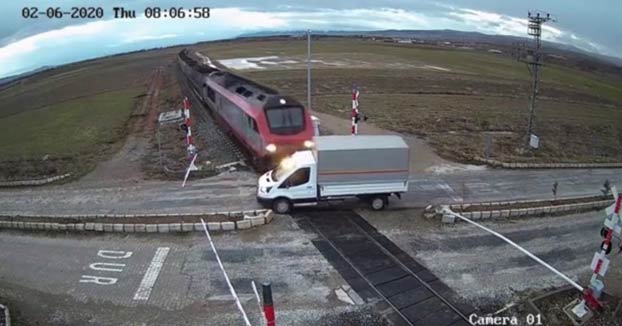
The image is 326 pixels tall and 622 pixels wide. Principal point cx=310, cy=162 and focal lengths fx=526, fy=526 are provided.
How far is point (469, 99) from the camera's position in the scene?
49.8 metres

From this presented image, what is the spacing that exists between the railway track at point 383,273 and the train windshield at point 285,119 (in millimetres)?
4930

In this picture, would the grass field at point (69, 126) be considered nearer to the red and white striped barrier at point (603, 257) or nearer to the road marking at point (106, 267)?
the road marking at point (106, 267)

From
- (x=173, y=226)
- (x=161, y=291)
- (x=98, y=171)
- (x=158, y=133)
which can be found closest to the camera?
(x=161, y=291)

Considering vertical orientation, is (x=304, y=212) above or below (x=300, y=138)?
below

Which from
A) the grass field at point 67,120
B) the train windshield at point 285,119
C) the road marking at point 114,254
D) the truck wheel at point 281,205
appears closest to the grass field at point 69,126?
the grass field at point 67,120

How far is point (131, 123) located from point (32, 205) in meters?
18.2

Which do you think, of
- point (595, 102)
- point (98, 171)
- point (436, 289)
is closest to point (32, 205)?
point (98, 171)

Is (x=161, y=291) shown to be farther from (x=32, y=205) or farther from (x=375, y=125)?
(x=375, y=125)

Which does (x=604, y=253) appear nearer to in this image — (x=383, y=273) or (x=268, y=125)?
(x=383, y=273)

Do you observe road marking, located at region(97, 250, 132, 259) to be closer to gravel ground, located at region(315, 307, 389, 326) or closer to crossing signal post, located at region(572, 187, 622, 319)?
gravel ground, located at region(315, 307, 389, 326)

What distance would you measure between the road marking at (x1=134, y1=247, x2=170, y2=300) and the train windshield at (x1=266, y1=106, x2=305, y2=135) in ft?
26.6

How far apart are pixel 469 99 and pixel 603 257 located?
38667 mm

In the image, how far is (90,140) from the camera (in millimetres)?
35719

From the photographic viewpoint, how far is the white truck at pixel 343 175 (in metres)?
19.3
